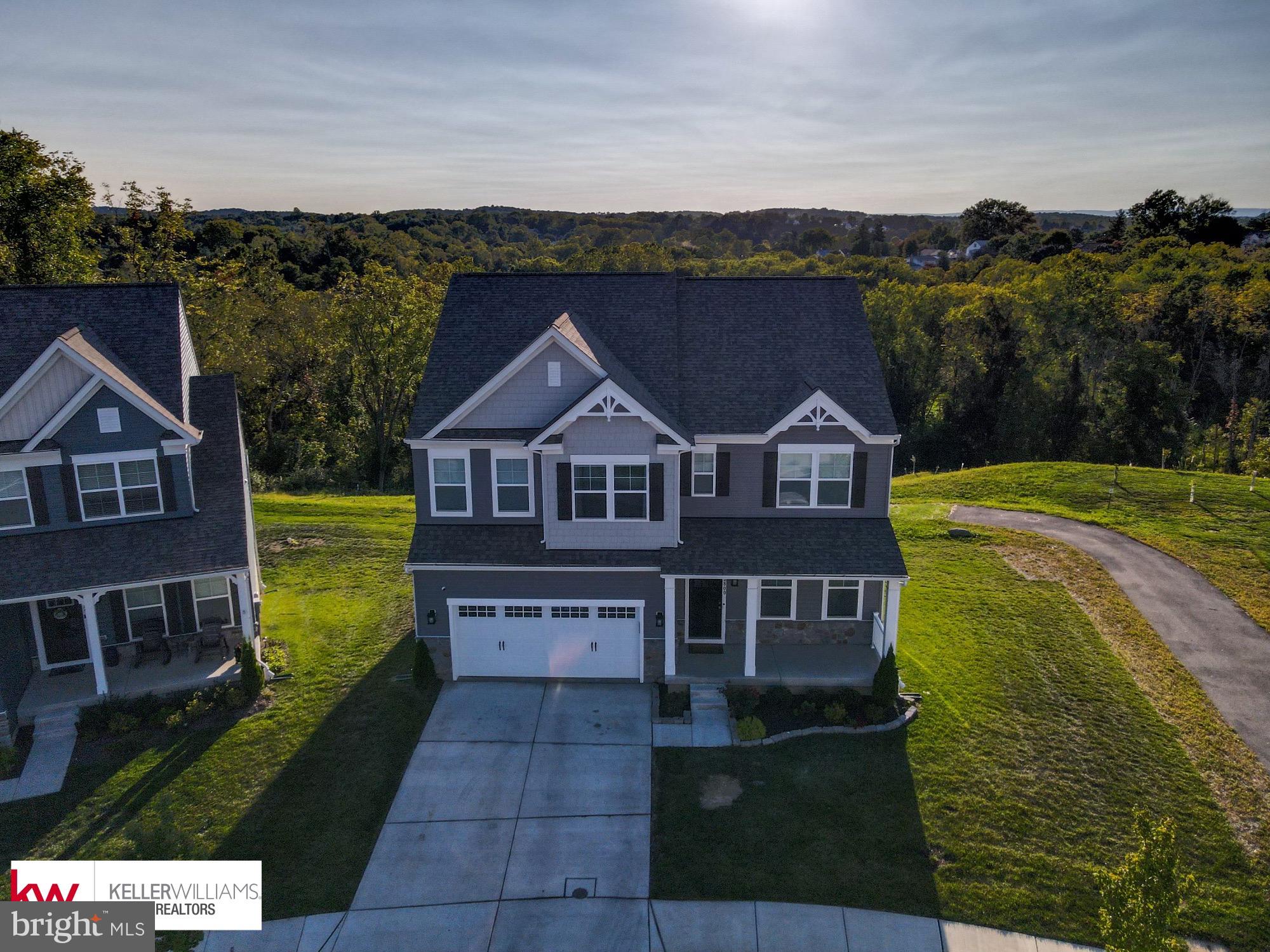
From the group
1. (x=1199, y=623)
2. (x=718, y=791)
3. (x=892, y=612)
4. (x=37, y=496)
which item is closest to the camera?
(x=718, y=791)

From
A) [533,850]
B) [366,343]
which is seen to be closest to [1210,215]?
[366,343]

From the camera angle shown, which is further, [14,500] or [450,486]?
[450,486]

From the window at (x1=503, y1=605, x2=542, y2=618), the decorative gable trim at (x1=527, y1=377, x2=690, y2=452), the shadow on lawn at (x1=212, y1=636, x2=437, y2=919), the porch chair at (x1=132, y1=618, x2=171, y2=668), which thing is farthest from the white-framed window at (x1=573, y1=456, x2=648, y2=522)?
the porch chair at (x1=132, y1=618, x2=171, y2=668)

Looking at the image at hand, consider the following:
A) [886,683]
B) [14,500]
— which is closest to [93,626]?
[14,500]

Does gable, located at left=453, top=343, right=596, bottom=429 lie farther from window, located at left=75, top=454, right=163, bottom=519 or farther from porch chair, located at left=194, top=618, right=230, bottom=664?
porch chair, located at left=194, top=618, right=230, bottom=664

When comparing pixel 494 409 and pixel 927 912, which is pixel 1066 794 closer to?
pixel 927 912

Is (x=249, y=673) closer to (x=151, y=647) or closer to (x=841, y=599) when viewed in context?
(x=151, y=647)

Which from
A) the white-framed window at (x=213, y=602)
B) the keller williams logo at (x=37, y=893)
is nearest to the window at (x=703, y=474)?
the white-framed window at (x=213, y=602)
